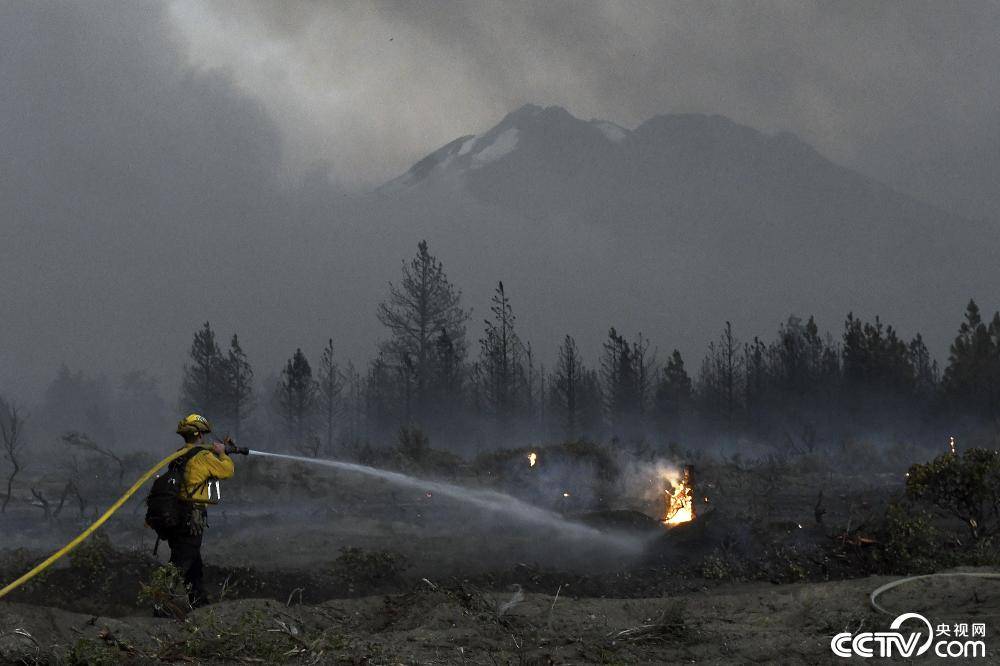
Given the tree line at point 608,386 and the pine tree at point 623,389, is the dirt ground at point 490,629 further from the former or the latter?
the pine tree at point 623,389

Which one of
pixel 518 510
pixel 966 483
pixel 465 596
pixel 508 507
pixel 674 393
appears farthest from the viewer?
pixel 674 393

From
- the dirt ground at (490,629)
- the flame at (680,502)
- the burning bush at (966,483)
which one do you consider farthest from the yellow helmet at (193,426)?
the burning bush at (966,483)

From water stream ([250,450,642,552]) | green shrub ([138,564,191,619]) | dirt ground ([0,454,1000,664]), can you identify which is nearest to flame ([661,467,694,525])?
dirt ground ([0,454,1000,664])

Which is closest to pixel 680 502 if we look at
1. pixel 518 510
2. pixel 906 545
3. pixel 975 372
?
pixel 518 510

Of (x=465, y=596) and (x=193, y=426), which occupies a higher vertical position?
(x=193, y=426)

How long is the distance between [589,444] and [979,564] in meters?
19.1

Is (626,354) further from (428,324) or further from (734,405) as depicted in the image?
(428,324)

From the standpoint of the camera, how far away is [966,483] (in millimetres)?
12742

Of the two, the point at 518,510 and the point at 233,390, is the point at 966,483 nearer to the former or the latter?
the point at 518,510

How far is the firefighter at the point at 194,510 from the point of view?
9047 millimetres

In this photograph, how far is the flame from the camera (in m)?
16.8

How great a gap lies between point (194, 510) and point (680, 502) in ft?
36.4

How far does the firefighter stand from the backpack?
0.04 meters

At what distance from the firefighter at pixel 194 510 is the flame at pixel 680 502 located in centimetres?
1001
